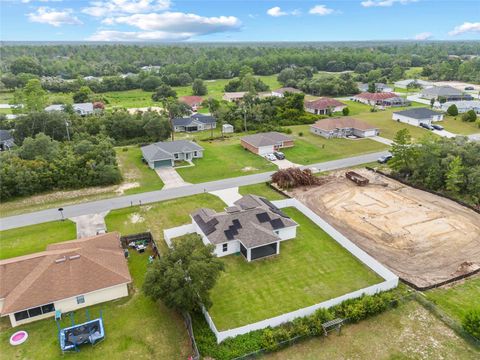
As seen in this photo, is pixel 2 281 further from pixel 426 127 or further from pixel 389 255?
pixel 426 127

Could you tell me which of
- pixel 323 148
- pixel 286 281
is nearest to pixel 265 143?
pixel 323 148

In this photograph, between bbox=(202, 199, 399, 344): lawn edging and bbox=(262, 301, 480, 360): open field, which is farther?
bbox=(202, 199, 399, 344): lawn edging

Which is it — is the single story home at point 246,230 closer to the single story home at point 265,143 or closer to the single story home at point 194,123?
the single story home at point 265,143

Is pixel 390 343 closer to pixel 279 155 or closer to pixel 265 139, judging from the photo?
pixel 279 155

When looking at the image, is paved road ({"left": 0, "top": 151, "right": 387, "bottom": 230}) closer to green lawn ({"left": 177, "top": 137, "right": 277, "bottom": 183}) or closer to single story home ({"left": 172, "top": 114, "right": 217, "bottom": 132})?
green lawn ({"left": 177, "top": 137, "right": 277, "bottom": 183})

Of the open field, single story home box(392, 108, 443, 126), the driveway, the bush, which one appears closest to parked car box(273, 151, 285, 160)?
the driveway

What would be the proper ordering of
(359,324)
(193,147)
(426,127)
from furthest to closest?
(426,127), (193,147), (359,324)

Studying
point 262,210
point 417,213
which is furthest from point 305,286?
point 417,213
